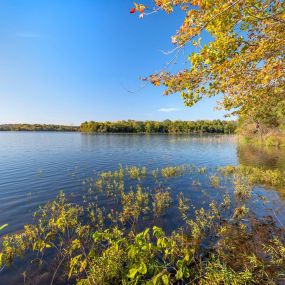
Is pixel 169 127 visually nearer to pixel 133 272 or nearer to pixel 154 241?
pixel 154 241

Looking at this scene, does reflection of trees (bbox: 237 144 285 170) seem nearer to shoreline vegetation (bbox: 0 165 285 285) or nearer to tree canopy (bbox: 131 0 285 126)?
shoreline vegetation (bbox: 0 165 285 285)

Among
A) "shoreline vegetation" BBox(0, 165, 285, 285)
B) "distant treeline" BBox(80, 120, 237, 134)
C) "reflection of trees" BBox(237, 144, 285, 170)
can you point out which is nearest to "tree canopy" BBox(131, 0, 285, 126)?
"shoreline vegetation" BBox(0, 165, 285, 285)

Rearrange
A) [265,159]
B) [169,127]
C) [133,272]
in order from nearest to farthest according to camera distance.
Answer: [133,272] → [265,159] → [169,127]

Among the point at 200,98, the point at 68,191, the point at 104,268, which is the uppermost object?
the point at 200,98

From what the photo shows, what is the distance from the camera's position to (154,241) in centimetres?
783

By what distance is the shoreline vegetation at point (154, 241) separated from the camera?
516cm

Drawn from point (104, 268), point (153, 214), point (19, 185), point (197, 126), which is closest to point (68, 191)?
point (19, 185)

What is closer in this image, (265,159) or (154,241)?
(154,241)

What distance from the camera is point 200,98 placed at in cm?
813

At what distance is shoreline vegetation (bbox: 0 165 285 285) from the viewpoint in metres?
5.16

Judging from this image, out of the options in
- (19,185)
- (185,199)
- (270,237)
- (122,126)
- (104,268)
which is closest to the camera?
(104,268)

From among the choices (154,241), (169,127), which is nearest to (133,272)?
(154,241)

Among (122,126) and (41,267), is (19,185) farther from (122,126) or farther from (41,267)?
(122,126)

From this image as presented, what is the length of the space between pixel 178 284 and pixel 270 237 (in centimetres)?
472
